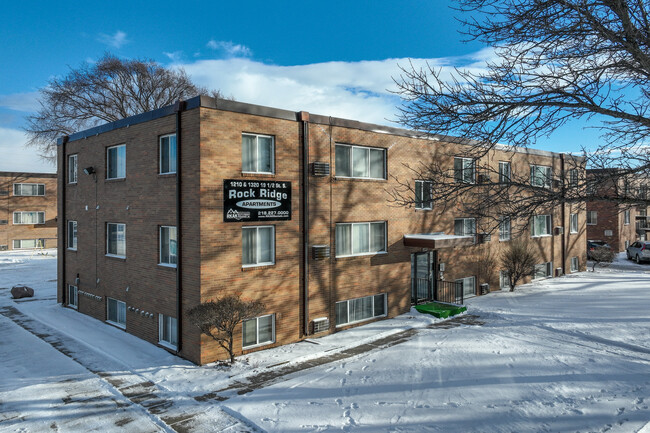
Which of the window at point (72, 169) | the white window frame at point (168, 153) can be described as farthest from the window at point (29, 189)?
the white window frame at point (168, 153)

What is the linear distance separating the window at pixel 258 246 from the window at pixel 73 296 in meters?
9.82

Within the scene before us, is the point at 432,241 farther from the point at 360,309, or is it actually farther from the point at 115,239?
the point at 115,239

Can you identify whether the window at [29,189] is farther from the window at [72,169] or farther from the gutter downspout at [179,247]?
the gutter downspout at [179,247]

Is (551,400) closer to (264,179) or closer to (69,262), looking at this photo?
(264,179)

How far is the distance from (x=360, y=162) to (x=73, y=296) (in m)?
13.3

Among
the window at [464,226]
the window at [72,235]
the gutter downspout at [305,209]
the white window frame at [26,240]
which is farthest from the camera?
the white window frame at [26,240]

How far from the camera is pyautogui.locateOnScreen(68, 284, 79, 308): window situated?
1814 centimetres

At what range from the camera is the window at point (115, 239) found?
49.9 feet

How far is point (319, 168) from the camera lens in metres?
13.9

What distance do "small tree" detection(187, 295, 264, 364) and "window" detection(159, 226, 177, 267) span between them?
211cm

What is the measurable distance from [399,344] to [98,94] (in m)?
34.5

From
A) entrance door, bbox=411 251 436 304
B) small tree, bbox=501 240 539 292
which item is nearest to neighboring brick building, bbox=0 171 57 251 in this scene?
entrance door, bbox=411 251 436 304

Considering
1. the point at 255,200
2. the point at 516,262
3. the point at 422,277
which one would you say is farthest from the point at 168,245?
the point at 516,262

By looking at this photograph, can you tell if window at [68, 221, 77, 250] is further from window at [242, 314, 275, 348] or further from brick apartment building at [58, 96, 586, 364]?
window at [242, 314, 275, 348]
